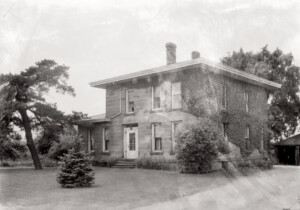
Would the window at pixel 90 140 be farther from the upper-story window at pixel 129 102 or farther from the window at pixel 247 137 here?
the window at pixel 247 137

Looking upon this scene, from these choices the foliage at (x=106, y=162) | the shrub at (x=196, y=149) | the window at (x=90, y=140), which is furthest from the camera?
the window at (x=90, y=140)

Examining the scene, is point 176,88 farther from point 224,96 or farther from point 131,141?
point 131,141

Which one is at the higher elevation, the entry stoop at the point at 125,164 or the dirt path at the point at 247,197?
the entry stoop at the point at 125,164

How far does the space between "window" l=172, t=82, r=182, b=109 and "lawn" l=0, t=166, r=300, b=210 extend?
5.82 m

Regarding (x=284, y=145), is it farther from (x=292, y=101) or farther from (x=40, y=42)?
(x=40, y=42)

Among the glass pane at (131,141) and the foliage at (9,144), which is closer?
the foliage at (9,144)

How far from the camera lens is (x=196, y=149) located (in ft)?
55.4

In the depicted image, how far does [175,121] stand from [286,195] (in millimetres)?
9581

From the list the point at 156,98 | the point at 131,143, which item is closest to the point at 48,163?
the point at 131,143

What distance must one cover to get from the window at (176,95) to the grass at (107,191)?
603 centimetres

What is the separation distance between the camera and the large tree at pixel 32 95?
64.7ft

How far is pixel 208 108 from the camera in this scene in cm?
2047

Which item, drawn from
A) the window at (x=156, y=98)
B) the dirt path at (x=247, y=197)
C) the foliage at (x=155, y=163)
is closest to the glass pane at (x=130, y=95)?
the window at (x=156, y=98)

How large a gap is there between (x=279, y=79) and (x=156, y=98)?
1786 centimetres
